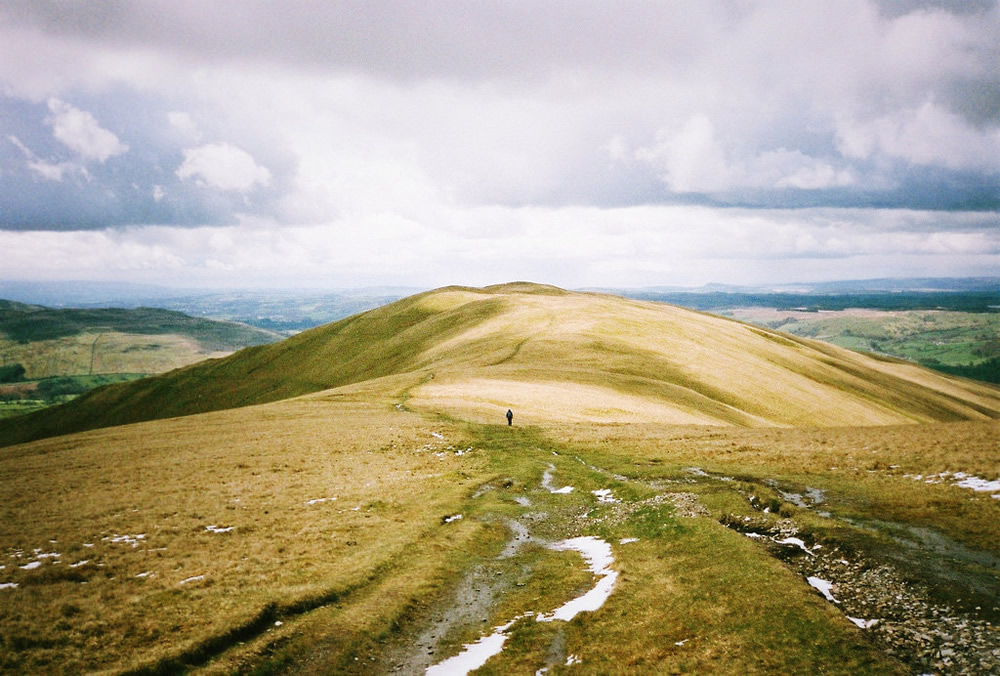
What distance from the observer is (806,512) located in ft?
88.5

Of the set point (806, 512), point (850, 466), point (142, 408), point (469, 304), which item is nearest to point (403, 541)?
point (806, 512)

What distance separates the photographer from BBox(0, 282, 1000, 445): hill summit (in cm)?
6975

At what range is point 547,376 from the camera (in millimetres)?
78000

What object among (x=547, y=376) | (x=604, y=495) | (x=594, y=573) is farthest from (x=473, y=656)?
(x=547, y=376)

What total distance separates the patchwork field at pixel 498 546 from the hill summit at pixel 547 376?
855 centimetres

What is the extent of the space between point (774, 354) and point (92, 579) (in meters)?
124

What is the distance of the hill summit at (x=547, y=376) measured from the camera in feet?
229

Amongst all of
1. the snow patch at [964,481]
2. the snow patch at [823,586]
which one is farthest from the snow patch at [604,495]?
the snow patch at [964,481]

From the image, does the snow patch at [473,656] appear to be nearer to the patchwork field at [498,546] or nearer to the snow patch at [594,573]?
the patchwork field at [498,546]

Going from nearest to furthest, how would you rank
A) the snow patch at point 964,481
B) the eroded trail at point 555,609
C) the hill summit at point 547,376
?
the eroded trail at point 555,609, the snow patch at point 964,481, the hill summit at point 547,376

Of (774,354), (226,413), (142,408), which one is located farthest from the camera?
(142,408)

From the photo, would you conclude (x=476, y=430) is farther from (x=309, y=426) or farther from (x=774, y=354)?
(x=774, y=354)

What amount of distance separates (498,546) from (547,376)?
1988 inches

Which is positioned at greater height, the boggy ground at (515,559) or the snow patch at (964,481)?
the snow patch at (964,481)
